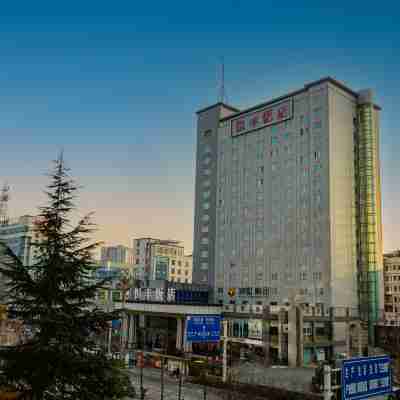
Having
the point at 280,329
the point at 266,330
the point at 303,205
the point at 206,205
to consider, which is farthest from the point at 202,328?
the point at 206,205

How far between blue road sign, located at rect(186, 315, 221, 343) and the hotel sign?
5263 cm

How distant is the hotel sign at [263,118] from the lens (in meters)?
90.9

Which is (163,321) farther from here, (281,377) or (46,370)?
(46,370)

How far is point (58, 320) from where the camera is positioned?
17.2m

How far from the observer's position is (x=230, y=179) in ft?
327

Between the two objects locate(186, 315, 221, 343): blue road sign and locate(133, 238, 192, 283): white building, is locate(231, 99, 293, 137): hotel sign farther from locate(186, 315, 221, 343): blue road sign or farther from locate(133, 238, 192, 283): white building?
locate(133, 238, 192, 283): white building

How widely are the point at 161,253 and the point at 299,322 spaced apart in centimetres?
10339

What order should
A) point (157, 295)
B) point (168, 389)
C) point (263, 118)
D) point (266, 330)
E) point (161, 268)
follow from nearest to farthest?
point (168, 389), point (266, 330), point (157, 295), point (263, 118), point (161, 268)

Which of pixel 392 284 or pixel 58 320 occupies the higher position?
pixel 392 284

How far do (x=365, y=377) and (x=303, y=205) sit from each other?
70.0 meters

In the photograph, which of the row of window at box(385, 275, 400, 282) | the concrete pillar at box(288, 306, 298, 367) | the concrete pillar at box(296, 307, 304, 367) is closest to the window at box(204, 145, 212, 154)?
the concrete pillar at box(288, 306, 298, 367)

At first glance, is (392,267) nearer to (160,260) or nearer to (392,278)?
(392,278)

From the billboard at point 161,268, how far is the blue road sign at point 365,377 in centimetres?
15386

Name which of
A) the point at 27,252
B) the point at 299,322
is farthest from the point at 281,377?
the point at 27,252
